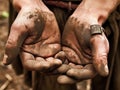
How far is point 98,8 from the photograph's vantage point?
4.52 feet

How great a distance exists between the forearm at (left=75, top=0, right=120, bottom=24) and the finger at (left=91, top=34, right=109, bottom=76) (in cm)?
18

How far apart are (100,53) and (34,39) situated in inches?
10.6

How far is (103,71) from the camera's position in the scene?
1112mm

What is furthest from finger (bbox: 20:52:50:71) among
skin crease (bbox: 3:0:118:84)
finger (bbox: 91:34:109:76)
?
finger (bbox: 91:34:109:76)

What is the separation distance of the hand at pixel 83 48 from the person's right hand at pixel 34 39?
5cm

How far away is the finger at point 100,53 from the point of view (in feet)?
3.66

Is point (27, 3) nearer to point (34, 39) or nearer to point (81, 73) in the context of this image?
point (34, 39)

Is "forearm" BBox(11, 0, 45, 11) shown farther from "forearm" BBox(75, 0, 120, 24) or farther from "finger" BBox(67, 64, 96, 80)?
"finger" BBox(67, 64, 96, 80)

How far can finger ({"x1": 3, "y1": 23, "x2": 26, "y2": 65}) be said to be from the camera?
1176mm

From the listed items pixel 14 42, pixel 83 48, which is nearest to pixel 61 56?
pixel 83 48

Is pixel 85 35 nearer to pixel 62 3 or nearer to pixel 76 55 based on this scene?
pixel 76 55

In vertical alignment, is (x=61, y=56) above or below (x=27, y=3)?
below

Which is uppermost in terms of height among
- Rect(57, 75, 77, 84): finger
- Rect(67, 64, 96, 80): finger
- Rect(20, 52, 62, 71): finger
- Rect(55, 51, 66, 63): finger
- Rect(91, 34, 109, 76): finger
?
Rect(91, 34, 109, 76): finger

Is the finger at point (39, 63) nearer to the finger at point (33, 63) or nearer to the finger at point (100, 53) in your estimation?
the finger at point (33, 63)
